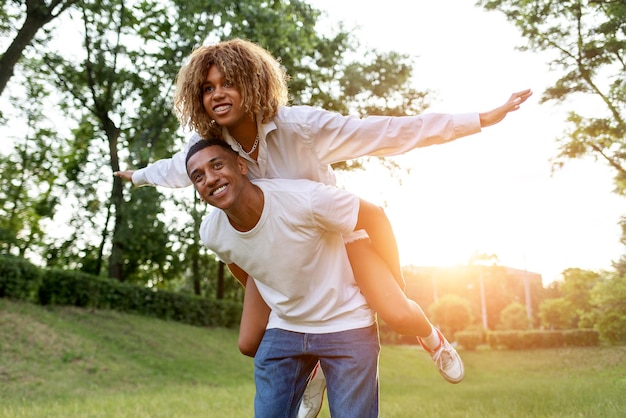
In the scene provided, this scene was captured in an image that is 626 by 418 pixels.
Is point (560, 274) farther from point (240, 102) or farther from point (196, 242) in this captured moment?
point (196, 242)

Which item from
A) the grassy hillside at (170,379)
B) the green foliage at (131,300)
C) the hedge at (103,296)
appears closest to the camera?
the grassy hillside at (170,379)

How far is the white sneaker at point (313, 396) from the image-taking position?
3.80m

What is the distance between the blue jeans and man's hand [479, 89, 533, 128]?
1164mm

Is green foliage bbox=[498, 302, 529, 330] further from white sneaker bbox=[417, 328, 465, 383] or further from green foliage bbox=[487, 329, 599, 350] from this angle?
white sneaker bbox=[417, 328, 465, 383]

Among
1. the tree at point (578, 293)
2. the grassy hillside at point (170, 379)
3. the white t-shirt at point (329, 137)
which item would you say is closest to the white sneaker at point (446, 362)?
the white t-shirt at point (329, 137)

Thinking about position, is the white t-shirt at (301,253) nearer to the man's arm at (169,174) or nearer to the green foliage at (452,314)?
the man's arm at (169,174)

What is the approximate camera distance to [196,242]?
23422 millimetres

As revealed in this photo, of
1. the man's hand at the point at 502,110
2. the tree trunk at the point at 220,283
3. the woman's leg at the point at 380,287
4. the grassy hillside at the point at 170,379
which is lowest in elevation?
the grassy hillside at the point at 170,379

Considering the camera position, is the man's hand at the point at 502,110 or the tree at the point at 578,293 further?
the tree at the point at 578,293

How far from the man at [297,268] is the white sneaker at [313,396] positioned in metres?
0.58

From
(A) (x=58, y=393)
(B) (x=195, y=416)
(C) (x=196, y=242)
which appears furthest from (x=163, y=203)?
(B) (x=195, y=416)

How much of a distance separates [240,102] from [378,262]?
3.46ft

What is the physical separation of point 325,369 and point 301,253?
651mm

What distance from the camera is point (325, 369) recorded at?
125 inches
